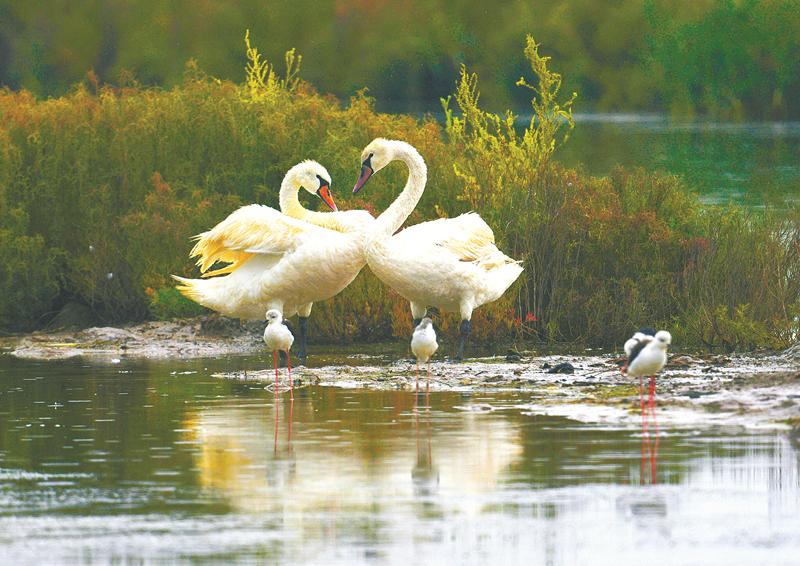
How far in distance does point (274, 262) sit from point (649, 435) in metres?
5.85

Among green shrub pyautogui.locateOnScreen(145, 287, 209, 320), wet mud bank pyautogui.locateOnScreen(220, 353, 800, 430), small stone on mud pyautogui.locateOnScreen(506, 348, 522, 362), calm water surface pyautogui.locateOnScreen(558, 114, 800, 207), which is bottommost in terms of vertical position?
wet mud bank pyautogui.locateOnScreen(220, 353, 800, 430)

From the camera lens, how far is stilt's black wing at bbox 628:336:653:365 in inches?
467

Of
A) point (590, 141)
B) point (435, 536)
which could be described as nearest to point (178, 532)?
point (435, 536)

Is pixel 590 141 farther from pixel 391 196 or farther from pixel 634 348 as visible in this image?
pixel 634 348

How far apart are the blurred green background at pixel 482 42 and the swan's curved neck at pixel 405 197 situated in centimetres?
4118

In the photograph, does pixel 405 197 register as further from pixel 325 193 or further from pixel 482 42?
pixel 482 42

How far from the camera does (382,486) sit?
360 inches

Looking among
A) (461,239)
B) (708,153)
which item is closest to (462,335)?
(461,239)

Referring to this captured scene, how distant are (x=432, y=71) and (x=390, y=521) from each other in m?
60.8

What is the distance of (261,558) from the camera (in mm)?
7523

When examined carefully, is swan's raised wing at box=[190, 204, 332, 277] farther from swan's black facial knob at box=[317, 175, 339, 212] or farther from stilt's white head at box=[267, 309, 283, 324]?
stilt's white head at box=[267, 309, 283, 324]

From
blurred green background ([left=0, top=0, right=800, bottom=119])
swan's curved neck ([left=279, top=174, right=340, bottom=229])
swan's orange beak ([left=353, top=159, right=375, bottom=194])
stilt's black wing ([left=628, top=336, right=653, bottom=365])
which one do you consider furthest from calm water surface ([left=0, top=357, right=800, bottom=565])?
blurred green background ([left=0, top=0, right=800, bottom=119])

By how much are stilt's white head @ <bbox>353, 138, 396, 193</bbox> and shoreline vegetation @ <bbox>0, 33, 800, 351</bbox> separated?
4.76 ft

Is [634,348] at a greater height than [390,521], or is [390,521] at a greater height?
[634,348]
